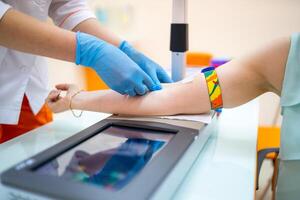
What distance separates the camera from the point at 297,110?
0.75m

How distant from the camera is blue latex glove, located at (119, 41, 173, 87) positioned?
104 centimetres

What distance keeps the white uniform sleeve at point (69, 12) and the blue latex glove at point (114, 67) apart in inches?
15.1

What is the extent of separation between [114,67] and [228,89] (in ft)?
1.16

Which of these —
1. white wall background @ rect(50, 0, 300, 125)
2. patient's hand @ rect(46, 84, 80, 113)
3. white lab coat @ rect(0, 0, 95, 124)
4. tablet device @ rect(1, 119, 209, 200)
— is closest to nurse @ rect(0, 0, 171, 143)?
white lab coat @ rect(0, 0, 95, 124)

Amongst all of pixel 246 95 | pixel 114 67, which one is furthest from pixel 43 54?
pixel 246 95

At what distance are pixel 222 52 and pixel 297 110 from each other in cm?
182

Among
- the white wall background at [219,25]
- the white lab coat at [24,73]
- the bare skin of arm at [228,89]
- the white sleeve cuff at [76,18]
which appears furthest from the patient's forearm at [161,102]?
the white wall background at [219,25]

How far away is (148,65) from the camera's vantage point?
41.6 inches

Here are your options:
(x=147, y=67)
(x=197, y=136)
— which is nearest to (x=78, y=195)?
(x=197, y=136)

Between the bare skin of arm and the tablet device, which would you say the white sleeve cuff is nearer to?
the bare skin of arm

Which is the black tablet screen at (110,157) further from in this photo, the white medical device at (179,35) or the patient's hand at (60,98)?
the white medical device at (179,35)

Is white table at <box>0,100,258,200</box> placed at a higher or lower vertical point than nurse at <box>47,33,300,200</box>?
lower

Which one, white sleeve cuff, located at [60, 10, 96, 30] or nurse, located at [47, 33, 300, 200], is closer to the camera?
nurse, located at [47, 33, 300, 200]

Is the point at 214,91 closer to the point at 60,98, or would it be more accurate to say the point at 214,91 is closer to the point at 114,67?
the point at 114,67
